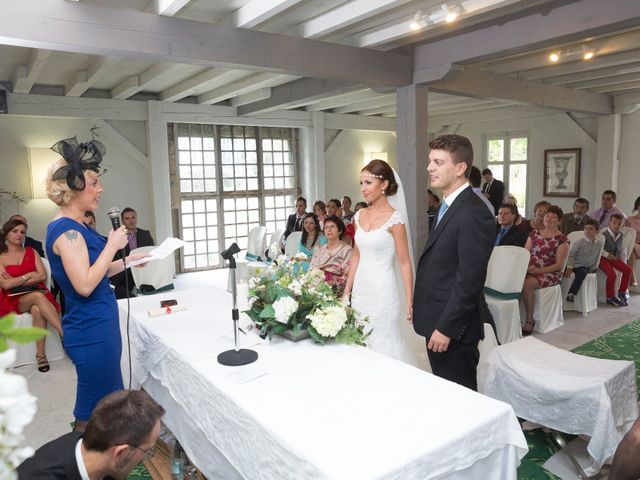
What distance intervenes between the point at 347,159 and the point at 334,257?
6683mm

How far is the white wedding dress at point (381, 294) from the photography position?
315 cm

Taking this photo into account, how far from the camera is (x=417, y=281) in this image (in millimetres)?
2516

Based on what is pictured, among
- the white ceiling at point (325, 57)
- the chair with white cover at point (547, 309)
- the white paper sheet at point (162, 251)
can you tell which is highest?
the white ceiling at point (325, 57)

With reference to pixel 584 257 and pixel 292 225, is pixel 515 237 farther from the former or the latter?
pixel 292 225

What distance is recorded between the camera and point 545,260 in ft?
17.9

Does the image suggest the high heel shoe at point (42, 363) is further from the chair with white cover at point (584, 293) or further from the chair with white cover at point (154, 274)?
the chair with white cover at point (584, 293)

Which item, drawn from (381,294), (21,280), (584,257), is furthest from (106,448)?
(584,257)

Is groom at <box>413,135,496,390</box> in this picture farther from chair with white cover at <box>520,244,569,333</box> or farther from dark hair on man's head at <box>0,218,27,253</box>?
dark hair on man's head at <box>0,218,27,253</box>

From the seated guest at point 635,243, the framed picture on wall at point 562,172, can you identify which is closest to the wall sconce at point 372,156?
the framed picture on wall at point 562,172

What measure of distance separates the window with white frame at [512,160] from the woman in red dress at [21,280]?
9.32 meters

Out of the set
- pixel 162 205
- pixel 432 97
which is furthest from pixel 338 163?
pixel 162 205

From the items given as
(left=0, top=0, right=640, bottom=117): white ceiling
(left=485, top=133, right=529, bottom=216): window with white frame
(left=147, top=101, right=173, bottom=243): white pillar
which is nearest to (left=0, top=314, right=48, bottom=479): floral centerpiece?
(left=0, top=0, right=640, bottom=117): white ceiling

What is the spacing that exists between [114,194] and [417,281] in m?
7.03

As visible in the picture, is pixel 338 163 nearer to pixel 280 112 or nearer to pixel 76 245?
pixel 280 112
